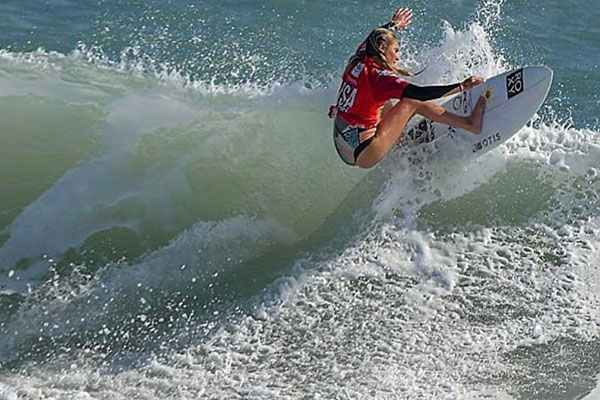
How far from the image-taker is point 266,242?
7.72 m

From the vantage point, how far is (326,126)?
367 inches

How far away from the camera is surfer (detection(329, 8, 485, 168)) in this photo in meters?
7.34

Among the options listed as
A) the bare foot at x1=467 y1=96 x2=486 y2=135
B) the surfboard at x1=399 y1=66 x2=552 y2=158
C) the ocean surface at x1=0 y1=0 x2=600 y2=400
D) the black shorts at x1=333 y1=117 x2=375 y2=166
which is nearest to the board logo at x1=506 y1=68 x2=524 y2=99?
the surfboard at x1=399 y1=66 x2=552 y2=158

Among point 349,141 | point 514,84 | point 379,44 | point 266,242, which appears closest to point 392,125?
point 349,141

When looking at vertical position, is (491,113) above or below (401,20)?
below

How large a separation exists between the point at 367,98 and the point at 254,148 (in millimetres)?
1767

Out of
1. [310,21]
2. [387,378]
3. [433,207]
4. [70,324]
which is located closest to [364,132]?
[433,207]

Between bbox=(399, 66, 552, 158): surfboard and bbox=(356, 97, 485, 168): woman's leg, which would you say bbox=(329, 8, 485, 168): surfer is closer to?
bbox=(356, 97, 485, 168): woman's leg

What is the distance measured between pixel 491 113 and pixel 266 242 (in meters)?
2.21

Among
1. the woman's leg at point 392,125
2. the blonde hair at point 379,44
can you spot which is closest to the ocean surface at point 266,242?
the woman's leg at point 392,125

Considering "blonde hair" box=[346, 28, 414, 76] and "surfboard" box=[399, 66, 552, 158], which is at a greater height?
"blonde hair" box=[346, 28, 414, 76]

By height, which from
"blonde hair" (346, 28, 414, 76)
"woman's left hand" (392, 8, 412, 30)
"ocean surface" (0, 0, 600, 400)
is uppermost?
"woman's left hand" (392, 8, 412, 30)

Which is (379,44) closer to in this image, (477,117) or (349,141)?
A: (349,141)

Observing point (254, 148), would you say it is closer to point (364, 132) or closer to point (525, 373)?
point (364, 132)
